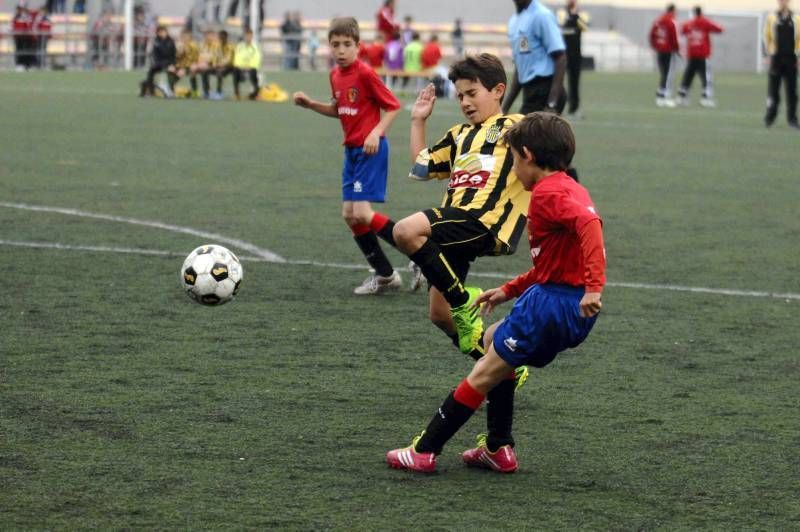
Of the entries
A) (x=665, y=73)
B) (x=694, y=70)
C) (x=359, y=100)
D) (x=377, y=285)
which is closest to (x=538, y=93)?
(x=359, y=100)

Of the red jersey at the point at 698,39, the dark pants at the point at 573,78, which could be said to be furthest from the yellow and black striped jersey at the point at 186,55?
the red jersey at the point at 698,39

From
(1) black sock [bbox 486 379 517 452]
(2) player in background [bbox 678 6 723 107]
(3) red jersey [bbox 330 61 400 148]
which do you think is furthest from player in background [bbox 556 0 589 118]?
(1) black sock [bbox 486 379 517 452]

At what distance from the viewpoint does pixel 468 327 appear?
559cm

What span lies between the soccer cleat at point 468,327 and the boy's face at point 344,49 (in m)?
3.47

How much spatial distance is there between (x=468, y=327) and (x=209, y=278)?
191 centimetres

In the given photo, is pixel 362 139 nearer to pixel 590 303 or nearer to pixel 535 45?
pixel 535 45

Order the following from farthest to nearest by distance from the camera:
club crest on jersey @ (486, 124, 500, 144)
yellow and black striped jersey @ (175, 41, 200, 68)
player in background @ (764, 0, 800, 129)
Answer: yellow and black striped jersey @ (175, 41, 200, 68) → player in background @ (764, 0, 800, 129) → club crest on jersey @ (486, 124, 500, 144)

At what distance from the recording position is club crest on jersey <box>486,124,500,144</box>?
6.12 m

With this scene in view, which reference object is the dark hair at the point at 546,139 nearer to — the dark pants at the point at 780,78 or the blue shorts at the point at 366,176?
the blue shorts at the point at 366,176

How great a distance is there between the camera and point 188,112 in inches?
1037

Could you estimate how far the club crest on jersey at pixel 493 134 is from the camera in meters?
6.12

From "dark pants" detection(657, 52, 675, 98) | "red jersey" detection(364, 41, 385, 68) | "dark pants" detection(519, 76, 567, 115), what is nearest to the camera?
"dark pants" detection(519, 76, 567, 115)

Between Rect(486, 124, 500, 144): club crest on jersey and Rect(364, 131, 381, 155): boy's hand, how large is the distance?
2.53 m

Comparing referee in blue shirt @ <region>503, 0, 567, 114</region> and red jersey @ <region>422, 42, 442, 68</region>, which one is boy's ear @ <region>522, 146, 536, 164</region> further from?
red jersey @ <region>422, 42, 442, 68</region>
